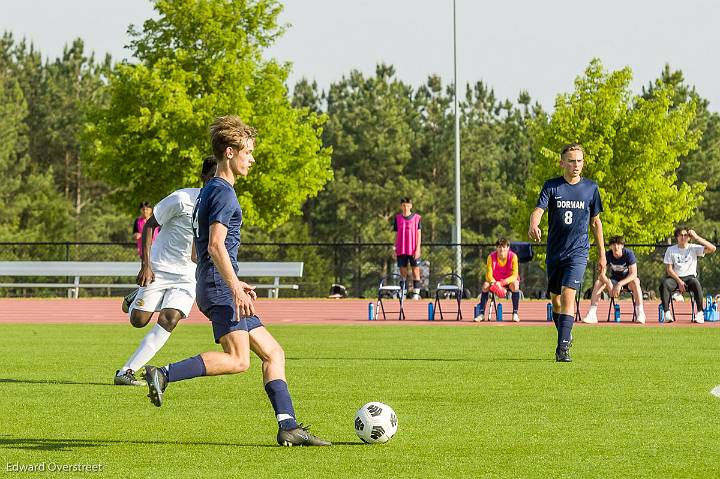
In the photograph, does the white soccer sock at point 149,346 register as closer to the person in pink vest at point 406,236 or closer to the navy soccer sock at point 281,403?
the navy soccer sock at point 281,403

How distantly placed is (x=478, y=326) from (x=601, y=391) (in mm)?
11909

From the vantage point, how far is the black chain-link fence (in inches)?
1622

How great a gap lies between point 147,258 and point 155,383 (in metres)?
4.38

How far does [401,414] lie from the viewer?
9.41 metres

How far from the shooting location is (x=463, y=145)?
83.1m

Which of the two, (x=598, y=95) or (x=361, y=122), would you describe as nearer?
(x=598, y=95)

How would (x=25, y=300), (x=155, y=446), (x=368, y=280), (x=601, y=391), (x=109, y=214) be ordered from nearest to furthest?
(x=155, y=446)
(x=601, y=391)
(x=25, y=300)
(x=368, y=280)
(x=109, y=214)

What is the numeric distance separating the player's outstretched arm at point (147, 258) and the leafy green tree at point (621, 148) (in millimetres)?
36198

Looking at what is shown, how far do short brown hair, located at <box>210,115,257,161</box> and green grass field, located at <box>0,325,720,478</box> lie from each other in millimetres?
1732

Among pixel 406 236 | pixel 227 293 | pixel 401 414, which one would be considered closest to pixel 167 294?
pixel 401 414

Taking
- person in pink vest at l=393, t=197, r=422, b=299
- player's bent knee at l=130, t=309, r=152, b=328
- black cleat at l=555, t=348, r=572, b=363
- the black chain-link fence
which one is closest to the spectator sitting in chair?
person in pink vest at l=393, t=197, r=422, b=299

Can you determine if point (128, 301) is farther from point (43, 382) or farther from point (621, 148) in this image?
point (621, 148)

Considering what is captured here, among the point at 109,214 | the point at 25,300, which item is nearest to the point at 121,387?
the point at 25,300

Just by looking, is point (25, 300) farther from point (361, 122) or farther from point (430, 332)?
point (361, 122)
